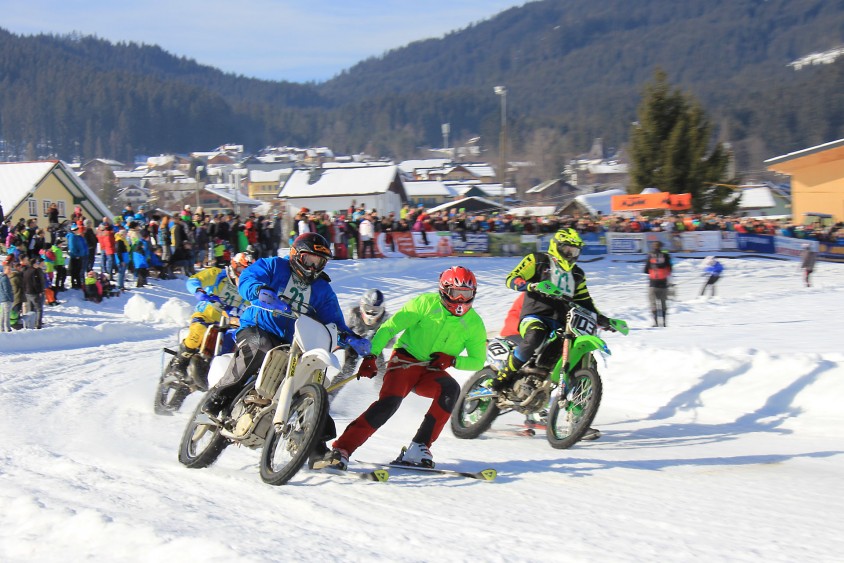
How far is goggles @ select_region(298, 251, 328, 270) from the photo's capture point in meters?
6.60

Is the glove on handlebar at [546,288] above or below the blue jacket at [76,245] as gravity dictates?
below

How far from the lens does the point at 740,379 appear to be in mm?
10289

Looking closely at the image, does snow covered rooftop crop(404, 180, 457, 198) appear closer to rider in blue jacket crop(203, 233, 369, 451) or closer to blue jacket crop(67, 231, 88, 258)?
blue jacket crop(67, 231, 88, 258)

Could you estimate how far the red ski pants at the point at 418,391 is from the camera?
6801 mm

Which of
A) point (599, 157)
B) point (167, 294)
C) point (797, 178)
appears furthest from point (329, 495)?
point (599, 157)

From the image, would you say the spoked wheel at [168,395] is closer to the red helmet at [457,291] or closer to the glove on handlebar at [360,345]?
the glove on handlebar at [360,345]

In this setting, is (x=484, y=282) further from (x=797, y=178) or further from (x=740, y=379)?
(x=797, y=178)

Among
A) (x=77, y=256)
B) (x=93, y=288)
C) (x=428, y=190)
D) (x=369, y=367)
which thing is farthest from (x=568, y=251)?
(x=428, y=190)

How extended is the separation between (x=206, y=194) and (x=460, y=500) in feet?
360

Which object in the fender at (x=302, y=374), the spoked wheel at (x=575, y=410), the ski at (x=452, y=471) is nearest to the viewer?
the fender at (x=302, y=374)

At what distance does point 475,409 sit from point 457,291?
2.28m

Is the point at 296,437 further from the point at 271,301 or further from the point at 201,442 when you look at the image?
the point at 201,442

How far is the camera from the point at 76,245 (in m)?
20.2

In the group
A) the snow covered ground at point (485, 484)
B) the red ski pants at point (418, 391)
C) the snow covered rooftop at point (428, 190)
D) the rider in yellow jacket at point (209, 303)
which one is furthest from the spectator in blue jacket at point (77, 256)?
the snow covered rooftop at point (428, 190)
